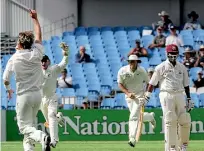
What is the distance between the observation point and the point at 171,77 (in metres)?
17.0

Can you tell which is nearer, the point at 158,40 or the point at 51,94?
the point at 51,94

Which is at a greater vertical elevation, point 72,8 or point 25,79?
point 72,8

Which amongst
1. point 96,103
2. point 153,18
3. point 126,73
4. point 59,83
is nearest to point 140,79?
point 126,73

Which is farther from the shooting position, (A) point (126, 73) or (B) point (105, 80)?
(B) point (105, 80)

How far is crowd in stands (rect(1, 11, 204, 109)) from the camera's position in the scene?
98.5 feet

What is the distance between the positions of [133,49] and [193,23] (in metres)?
3.74

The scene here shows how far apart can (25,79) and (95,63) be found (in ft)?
56.0

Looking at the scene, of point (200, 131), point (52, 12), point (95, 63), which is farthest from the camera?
point (52, 12)

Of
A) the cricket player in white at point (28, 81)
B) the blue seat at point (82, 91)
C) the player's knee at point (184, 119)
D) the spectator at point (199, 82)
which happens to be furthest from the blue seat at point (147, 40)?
the cricket player in white at point (28, 81)

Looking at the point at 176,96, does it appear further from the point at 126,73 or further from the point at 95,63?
the point at 95,63

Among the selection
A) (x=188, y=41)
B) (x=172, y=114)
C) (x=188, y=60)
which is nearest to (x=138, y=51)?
(x=188, y=60)

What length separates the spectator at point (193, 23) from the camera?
108 feet

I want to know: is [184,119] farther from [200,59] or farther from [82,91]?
[200,59]

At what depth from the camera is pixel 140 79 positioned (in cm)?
2148
